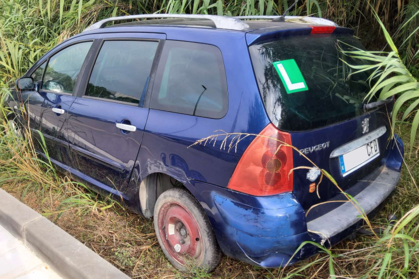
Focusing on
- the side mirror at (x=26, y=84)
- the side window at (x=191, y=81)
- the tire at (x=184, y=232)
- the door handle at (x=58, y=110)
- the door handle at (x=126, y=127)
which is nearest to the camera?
the side window at (x=191, y=81)

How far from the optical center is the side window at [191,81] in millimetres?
2041

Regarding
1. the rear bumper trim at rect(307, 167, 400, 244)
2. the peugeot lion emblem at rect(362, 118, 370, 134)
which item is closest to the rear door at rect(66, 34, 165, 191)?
the rear bumper trim at rect(307, 167, 400, 244)

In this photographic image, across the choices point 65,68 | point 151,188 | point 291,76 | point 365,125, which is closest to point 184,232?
point 151,188

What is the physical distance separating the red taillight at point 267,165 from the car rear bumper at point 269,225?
5 centimetres

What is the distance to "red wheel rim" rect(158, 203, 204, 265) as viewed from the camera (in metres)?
2.23

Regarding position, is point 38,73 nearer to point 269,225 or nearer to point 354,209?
point 269,225

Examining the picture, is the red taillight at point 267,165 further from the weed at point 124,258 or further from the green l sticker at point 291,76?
the weed at point 124,258

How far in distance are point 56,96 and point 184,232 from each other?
1760mm

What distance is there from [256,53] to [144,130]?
2.83 ft

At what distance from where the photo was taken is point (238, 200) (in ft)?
6.26

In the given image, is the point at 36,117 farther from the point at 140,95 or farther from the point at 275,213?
the point at 275,213

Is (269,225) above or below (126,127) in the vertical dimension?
below

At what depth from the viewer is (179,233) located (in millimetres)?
2363

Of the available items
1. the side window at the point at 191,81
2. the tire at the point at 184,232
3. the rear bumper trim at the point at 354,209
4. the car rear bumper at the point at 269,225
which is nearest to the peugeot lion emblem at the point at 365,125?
the rear bumper trim at the point at 354,209
